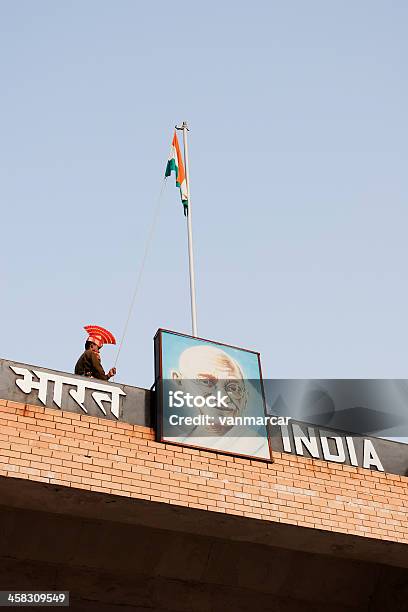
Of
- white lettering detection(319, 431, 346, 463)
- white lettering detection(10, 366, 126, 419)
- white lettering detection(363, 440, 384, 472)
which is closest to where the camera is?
white lettering detection(10, 366, 126, 419)

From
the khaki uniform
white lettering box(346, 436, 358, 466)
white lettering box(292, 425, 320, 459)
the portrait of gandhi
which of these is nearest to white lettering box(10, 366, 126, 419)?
the khaki uniform

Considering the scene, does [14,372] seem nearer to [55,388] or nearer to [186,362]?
[55,388]

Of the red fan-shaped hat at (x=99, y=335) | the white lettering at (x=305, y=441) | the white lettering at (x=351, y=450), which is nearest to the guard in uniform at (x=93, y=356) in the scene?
the red fan-shaped hat at (x=99, y=335)

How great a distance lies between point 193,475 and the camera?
11172 mm

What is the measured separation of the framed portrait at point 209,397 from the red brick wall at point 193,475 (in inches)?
7.8

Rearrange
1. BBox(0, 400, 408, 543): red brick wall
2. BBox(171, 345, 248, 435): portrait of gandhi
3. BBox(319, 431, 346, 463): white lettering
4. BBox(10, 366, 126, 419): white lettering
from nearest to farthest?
BBox(0, 400, 408, 543): red brick wall
BBox(10, 366, 126, 419): white lettering
BBox(171, 345, 248, 435): portrait of gandhi
BBox(319, 431, 346, 463): white lettering

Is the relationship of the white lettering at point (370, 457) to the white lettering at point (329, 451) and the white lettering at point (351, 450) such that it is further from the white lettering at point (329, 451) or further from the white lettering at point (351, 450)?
the white lettering at point (329, 451)

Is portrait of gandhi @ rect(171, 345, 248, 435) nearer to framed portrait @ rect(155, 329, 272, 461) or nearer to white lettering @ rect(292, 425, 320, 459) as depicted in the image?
framed portrait @ rect(155, 329, 272, 461)

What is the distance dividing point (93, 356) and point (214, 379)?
1.79m

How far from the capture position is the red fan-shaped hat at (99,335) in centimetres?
1315

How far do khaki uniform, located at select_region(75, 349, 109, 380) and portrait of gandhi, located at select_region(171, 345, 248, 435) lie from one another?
1.12 metres

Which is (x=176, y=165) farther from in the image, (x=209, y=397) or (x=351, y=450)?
(x=351, y=450)

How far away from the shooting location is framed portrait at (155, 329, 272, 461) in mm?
11562

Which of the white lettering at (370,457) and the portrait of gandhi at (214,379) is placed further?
the white lettering at (370,457)
